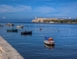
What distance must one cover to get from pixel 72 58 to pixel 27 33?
45.9 meters

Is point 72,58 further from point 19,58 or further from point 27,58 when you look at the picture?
point 19,58

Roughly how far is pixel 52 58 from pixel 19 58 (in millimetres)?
12861

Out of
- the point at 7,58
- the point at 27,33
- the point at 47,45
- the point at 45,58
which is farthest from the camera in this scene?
the point at 27,33

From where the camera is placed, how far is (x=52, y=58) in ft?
A: 84.1

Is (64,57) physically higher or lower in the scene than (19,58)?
lower

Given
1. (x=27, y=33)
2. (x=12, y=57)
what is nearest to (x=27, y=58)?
(x=12, y=57)

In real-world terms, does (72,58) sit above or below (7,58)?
below

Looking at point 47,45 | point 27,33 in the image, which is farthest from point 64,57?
point 27,33

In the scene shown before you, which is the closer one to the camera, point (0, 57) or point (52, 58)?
point (0, 57)

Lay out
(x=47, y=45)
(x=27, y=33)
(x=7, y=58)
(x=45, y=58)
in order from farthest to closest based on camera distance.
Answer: (x=27, y=33) < (x=47, y=45) < (x=45, y=58) < (x=7, y=58)

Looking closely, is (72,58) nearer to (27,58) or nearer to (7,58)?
(27,58)

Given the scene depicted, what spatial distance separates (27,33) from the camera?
234 ft

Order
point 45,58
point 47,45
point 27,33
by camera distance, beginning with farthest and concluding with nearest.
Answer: point 27,33 → point 47,45 → point 45,58

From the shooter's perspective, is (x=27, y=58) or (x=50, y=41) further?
(x=50, y=41)
